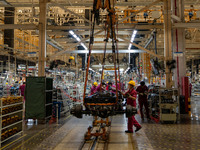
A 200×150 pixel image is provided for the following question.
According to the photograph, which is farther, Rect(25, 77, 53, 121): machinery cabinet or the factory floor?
Rect(25, 77, 53, 121): machinery cabinet

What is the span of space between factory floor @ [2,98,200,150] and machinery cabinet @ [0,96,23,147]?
9.6 inches

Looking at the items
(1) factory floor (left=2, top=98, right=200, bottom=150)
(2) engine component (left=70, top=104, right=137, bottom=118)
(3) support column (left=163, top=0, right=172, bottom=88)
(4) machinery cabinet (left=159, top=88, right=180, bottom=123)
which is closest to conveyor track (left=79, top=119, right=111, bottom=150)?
(1) factory floor (left=2, top=98, right=200, bottom=150)

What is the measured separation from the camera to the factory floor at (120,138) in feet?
17.7

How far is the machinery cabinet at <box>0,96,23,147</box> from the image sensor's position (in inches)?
216

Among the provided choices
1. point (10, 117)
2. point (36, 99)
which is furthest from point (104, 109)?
point (36, 99)

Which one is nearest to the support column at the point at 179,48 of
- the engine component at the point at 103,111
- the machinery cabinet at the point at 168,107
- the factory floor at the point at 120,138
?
the machinery cabinet at the point at 168,107

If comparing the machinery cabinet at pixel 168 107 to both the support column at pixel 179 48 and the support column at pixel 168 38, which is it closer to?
the support column at pixel 168 38

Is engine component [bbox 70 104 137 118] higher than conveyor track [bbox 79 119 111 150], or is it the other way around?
engine component [bbox 70 104 137 118]

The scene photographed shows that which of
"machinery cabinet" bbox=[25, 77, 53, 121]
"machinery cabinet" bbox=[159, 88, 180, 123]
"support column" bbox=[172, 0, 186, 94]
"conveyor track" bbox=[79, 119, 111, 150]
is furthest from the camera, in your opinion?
"support column" bbox=[172, 0, 186, 94]

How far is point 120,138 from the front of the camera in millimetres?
6191

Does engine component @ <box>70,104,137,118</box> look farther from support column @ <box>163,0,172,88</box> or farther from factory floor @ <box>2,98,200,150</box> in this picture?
support column @ <box>163,0,172,88</box>

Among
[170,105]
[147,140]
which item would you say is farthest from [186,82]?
[147,140]

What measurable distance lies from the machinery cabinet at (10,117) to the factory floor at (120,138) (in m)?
0.24

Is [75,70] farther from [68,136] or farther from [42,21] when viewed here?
[68,136]
